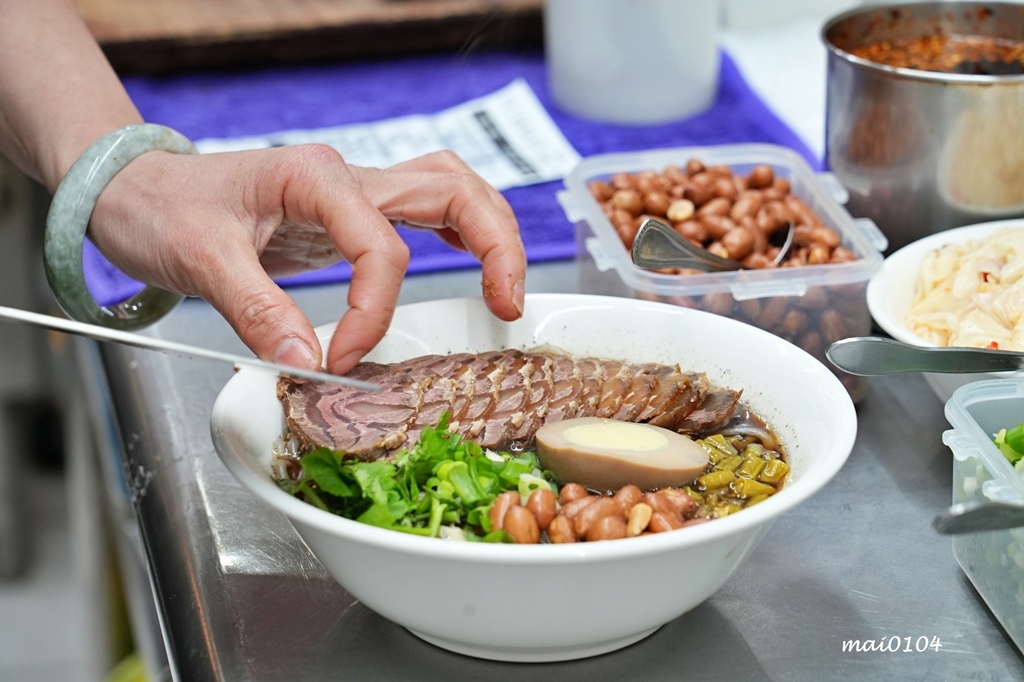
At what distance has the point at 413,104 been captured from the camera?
7.85 ft

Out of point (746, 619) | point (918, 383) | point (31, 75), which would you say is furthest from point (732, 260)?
point (31, 75)

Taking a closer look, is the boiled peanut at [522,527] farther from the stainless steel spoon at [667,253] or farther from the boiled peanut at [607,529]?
the stainless steel spoon at [667,253]

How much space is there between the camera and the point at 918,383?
4.43ft

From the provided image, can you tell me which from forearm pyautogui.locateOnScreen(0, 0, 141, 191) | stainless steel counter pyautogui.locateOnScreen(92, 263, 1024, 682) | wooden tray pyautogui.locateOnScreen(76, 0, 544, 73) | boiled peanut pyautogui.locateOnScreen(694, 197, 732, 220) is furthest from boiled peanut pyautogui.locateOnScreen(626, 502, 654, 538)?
wooden tray pyautogui.locateOnScreen(76, 0, 544, 73)

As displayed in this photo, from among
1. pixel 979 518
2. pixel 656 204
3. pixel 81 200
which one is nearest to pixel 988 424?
pixel 979 518

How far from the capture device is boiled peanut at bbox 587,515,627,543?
0.82m

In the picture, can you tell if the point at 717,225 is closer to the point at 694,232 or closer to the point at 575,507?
the point at 694,232

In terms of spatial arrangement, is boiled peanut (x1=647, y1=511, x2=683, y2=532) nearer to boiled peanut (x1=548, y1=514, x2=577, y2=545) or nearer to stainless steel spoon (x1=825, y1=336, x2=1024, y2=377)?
boiled peanut (x1=548, y1=514, x2=577, y2=545)

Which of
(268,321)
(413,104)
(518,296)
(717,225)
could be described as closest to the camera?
(268,321)

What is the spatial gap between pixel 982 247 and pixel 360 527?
2.90ft

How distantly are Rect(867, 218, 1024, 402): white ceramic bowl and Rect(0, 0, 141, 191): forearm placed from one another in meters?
0.89

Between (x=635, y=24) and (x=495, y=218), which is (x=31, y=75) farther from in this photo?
(x=635, y=24)

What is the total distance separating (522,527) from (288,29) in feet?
6.61

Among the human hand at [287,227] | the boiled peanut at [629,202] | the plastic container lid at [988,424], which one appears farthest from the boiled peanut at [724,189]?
the plastic container lid at [988,424]
